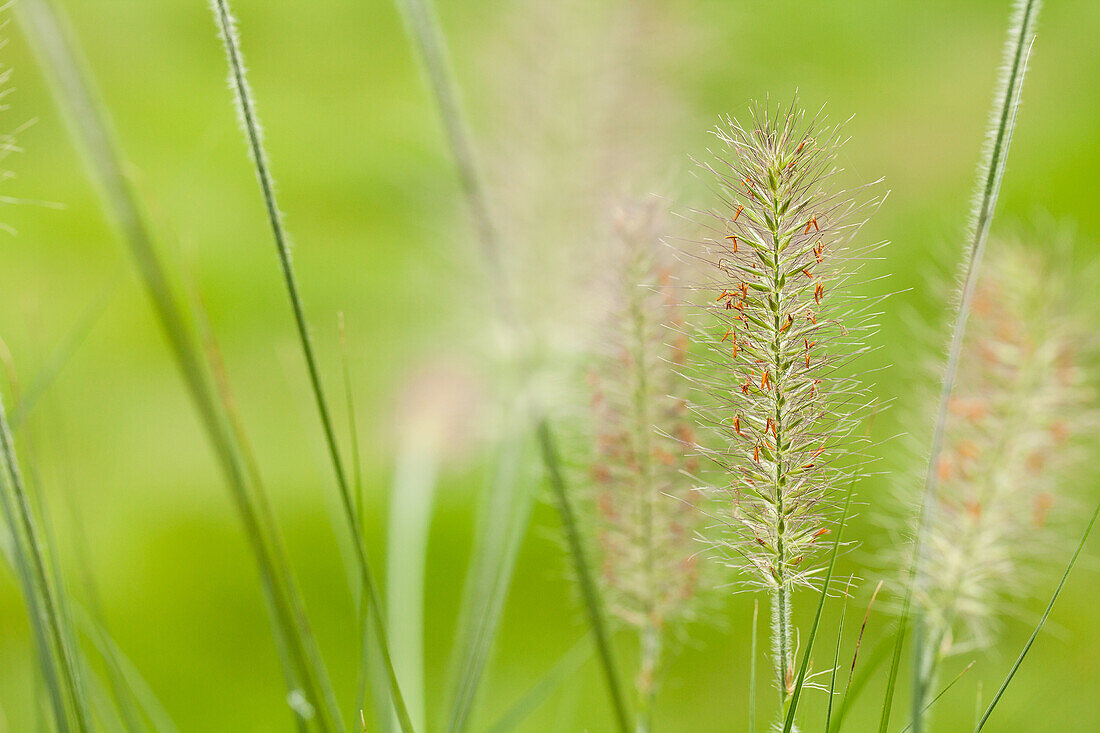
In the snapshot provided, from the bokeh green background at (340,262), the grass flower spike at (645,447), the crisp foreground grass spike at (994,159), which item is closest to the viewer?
the crisp foreground grass spike at (994,159)

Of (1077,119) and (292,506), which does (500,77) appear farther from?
(1077,119)

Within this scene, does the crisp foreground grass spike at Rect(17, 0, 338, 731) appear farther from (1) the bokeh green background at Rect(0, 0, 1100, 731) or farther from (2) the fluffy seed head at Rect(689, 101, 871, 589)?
(1) the bokeh green background at Rect(0, 0, 1100, 731)

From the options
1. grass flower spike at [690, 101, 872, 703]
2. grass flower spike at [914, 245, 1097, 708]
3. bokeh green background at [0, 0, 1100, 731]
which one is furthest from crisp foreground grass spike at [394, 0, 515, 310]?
bokeh green background at [0, 0, 1100, 731]

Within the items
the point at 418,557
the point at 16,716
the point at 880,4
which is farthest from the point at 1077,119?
the point at 16,716

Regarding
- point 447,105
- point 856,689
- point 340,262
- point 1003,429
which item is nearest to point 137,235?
point 447,105

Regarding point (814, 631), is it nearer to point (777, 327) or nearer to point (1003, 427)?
point (777, 327)

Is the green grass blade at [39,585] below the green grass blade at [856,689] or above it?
above

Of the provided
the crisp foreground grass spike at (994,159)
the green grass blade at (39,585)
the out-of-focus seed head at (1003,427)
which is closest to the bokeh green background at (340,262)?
the out-of-focus seed head at (1003,427)

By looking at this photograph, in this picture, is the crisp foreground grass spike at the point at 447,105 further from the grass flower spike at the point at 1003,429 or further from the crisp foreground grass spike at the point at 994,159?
the grass flower spike at the point at 1003,429
